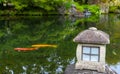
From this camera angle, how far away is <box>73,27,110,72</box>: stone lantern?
20.0ft

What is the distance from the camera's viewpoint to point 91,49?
20.5 ft

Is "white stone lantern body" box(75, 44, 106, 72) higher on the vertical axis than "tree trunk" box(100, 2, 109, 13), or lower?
higher

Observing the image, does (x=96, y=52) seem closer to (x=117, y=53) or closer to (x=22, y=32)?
(x=117, y=53)

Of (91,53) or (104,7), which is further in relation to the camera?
(104,7)

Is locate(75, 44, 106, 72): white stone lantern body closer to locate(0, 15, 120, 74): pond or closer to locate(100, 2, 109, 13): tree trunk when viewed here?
locate(0, 15, 120, 74): pond

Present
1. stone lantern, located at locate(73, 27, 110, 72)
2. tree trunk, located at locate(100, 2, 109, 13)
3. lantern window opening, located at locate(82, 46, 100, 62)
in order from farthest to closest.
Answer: tree trunk, located at locate(100, 2, 109, 13) → lantern window opening, located at locate(82, 46, 100, 62) → stone lantern, located at locate(73, 27, 110, 72)

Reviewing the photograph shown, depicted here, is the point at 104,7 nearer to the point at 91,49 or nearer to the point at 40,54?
the point at 40,54

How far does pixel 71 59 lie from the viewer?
12219mm

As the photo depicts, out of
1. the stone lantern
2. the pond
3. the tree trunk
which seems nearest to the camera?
the stone lantern

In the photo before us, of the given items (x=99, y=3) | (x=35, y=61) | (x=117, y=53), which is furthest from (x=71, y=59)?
(x=99, y=3)

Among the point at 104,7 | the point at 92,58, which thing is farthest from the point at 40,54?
the point at 104,7

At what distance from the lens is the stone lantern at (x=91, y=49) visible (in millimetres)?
6082

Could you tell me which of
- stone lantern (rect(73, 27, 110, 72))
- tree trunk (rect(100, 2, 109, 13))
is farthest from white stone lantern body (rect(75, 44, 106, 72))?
tree trunk (rect(100, 2, 109, 13))

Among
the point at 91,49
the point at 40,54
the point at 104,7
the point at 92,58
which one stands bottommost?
the point at 104,7
